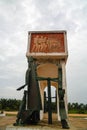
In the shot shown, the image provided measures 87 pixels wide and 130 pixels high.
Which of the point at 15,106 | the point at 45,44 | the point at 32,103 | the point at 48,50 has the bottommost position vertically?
the point at 32,103

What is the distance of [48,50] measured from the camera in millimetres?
14625

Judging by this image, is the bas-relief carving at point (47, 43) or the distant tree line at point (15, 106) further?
the distant tree line at point (15, 106)

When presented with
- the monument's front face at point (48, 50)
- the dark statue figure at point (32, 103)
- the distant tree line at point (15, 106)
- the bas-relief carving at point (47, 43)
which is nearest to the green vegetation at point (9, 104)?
the distant tree line at point (15, 106)

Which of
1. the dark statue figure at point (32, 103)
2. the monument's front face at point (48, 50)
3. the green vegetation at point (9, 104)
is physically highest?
the monument's front face at point (48, 50)

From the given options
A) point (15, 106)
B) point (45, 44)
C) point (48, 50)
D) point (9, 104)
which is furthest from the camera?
point (9, 104)

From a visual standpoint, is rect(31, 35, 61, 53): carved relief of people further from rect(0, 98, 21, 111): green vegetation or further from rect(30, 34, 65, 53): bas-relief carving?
rect(0, 98, 21, 111): green vegetation

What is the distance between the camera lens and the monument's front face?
1428 centimetres

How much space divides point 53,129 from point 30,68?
8.62 feet

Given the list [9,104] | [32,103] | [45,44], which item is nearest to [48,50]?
[45,44]

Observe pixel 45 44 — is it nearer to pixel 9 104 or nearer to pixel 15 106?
pixel 15 106

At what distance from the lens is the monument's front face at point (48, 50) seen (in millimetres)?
14281

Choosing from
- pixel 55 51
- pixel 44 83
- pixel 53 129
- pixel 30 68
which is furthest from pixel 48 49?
pixel 53 129

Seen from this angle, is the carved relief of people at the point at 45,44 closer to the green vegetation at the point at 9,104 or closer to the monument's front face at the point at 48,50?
the monument's front face at the point at 48,50

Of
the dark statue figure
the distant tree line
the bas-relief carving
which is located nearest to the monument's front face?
the bas-relief carving
